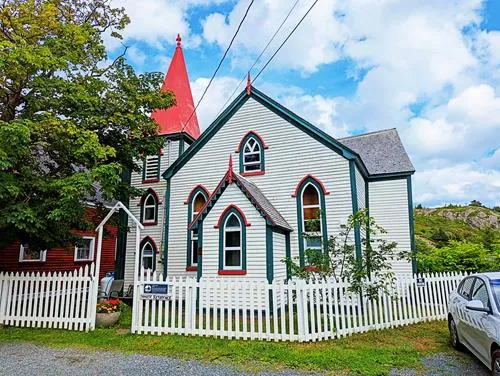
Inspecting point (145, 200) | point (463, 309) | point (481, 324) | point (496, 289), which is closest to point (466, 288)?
point (463, 309)

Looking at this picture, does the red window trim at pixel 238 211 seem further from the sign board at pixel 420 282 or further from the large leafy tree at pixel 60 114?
the sign board at pixel 420 282

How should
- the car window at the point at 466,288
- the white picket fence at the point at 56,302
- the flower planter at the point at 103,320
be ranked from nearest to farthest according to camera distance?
the car window at the point at 466,288 < the white picket fence at the point at 56,302 < the flower planter at the point at 103,320

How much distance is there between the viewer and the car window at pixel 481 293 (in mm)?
5682

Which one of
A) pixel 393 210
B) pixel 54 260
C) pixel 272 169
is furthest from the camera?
pixel 54 260

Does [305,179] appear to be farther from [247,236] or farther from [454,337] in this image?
[454,337]

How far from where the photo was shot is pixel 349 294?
9117mm

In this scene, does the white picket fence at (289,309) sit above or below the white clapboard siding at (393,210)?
below

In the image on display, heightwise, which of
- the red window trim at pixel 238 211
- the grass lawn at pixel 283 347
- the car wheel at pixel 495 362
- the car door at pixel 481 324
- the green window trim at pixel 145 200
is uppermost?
the green window trim at pixel 145 200

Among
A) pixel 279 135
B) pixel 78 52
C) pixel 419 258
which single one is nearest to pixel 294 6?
pixel 279 135

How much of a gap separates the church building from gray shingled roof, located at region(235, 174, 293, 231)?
0.19 ft

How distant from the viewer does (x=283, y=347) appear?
297 inches

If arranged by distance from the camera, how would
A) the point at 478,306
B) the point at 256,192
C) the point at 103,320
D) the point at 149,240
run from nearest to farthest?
the point at 478,306 → the point at 103,320 → the point at 256,192 → the point at 149,240

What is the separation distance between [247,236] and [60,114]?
7924mm

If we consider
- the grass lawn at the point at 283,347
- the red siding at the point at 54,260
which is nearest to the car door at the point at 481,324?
the grass lawn at the point at 283,347
